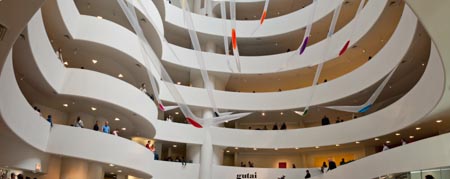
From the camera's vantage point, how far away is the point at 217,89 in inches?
1368

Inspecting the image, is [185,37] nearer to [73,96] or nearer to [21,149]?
[73,96]

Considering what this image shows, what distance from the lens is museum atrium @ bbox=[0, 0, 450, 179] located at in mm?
15727

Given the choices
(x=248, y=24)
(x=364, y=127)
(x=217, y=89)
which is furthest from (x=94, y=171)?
(x=248, y=24)

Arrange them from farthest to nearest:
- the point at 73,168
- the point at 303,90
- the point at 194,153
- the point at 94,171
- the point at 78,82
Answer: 1. the point at 303,90
2. the point at 194,153
3. the point at 94,171
4. the point at 73,168
5. the point at 78,82

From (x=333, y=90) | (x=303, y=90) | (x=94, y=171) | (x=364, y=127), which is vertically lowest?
(x=94, y=171)

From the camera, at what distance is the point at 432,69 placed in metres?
17.0

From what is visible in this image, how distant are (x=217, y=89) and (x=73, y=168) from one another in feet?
50.9

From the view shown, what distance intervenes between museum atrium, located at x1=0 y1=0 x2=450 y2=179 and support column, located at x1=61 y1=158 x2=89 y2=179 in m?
0.05

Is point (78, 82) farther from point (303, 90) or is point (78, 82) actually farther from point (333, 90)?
point (303, 90)

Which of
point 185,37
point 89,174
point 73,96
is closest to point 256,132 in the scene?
point 185,37

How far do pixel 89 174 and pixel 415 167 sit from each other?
1575 cm

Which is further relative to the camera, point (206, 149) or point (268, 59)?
point (268, 59)

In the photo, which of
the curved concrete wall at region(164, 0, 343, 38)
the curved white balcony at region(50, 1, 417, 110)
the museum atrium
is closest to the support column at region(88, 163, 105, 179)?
the museum atrium

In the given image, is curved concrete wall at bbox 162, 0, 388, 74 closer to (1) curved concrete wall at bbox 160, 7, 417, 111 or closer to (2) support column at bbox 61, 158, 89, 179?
(1) curved concrete wall at bbox 160, 7, 417, 111
